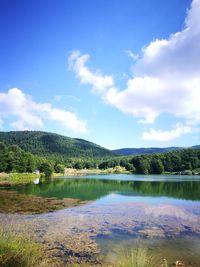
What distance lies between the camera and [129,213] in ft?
98.6

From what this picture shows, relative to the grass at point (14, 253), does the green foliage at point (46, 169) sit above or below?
above

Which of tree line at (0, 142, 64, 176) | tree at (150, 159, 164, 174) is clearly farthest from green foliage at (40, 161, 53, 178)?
tree at (150, 159, 164, 174)

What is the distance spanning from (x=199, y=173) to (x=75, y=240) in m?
165

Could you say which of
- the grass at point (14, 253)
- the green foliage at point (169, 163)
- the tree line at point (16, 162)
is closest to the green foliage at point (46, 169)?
the tree line at point (16, 162)

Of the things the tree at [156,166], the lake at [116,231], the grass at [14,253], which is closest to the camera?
the grass at [14,253]

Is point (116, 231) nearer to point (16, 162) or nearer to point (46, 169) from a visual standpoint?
point (16, 162)

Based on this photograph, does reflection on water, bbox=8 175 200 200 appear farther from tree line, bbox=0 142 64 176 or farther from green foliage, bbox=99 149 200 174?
green foliage, bbox=99 149 200 174

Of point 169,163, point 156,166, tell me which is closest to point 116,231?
point 156,166

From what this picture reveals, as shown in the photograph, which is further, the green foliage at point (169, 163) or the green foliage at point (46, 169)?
the green foliage at point (169, 163)

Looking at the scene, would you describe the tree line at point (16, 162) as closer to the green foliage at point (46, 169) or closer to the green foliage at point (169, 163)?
the green foliage at point (46, 169)

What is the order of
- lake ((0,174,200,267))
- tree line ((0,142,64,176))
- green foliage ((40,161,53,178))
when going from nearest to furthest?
lake ((0,174,200,267)), tree line ((0,142,64,176)), green foliage ((40,161,53,178))

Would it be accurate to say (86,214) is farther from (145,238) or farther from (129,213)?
(145,238)

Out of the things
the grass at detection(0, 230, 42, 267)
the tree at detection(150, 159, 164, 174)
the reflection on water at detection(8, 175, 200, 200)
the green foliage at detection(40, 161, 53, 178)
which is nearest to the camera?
the grass at detection(0, 230, 42, 267)

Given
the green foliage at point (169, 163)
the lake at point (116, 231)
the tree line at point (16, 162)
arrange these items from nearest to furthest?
1. the lake at point (116, 231)
2. the tree line at point (16, 162)
3. the green foliage at point (169, 163)
